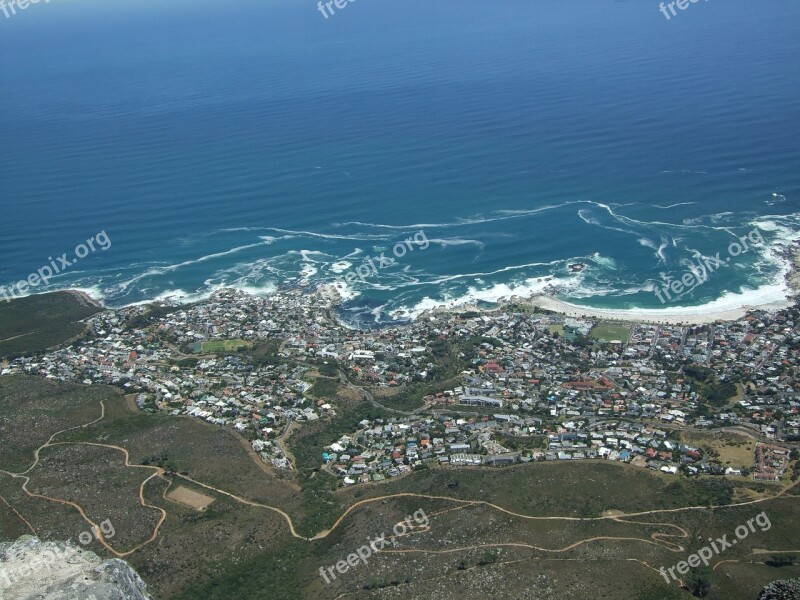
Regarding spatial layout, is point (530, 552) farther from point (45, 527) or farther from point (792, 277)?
point (792, 277)

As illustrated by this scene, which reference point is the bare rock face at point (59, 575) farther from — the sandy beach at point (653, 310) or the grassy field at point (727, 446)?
the sandy beach at point (653, 310)

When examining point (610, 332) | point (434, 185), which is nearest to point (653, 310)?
point (610, 332)

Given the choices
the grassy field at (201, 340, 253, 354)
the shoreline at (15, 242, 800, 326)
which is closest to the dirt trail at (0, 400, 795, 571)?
the grassy field at (201, 340, 253, 354)

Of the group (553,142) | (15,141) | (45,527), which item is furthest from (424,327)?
(15,141)

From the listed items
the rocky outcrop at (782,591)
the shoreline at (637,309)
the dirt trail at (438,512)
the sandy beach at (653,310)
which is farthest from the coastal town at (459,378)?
the rocky outcrop at (782,591)

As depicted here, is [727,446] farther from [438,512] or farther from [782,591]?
[438,512]

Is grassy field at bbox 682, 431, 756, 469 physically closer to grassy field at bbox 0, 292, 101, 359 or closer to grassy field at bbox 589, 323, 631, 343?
grassy field at bbox 589, 323, 631, 343

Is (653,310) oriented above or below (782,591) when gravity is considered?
below
